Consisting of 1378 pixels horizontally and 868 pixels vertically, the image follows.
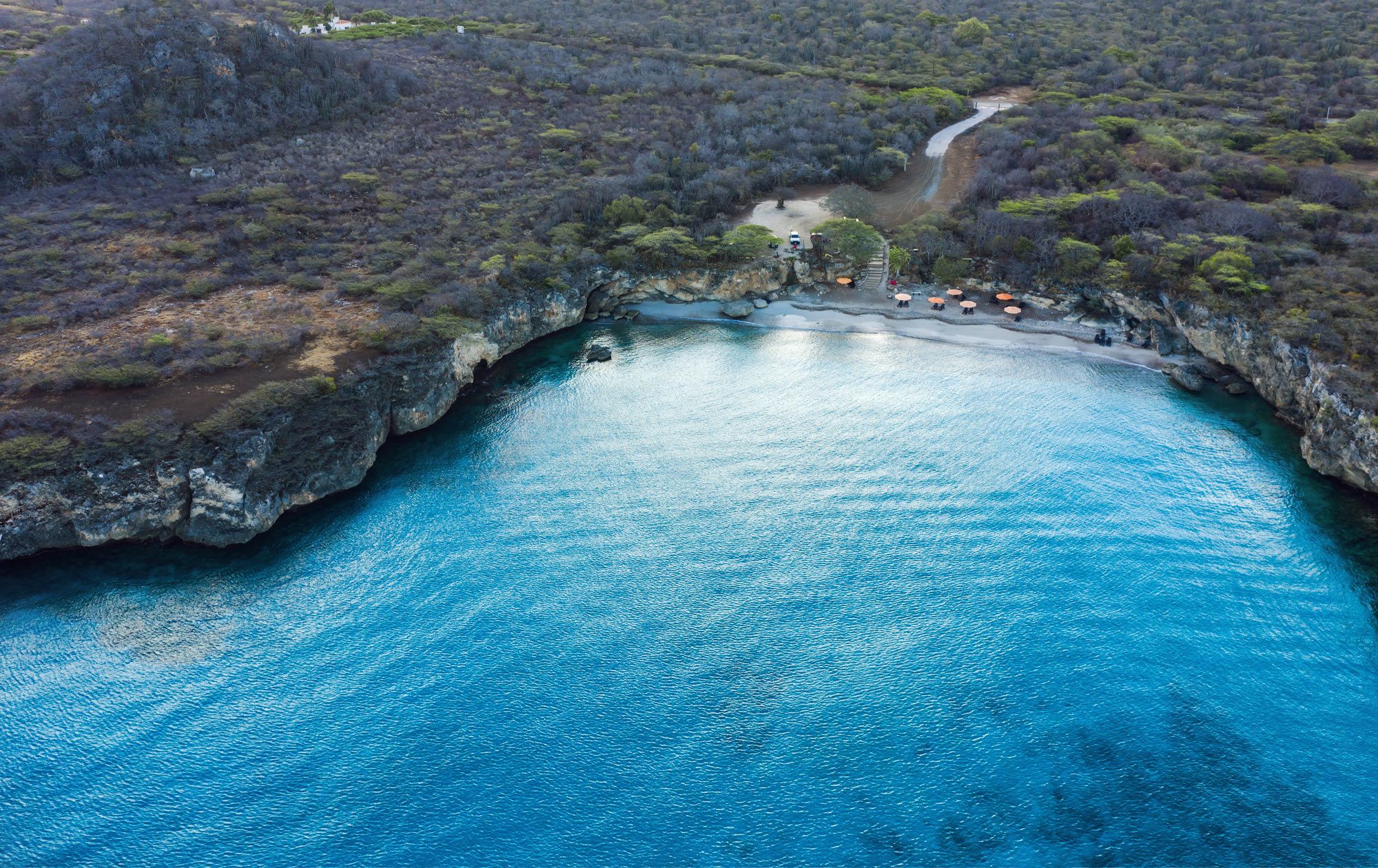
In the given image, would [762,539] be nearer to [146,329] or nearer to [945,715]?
[945,715]

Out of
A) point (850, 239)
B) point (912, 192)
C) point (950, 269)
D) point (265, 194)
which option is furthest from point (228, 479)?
point (912, 192)

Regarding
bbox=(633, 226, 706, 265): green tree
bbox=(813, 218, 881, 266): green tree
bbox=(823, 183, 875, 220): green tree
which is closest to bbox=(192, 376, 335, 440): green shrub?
bbox=(633, 226, 706, 265): green tree

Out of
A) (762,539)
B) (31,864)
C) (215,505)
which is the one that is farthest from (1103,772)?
(215,505)

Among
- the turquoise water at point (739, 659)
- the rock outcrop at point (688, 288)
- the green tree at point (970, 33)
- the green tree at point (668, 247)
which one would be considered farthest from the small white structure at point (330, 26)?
the green tree at point (970, 33)

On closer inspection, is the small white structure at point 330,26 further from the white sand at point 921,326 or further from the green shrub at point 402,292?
the white sand at point 921,326

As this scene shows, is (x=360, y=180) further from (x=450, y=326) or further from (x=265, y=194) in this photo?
(x=450, y=326)
